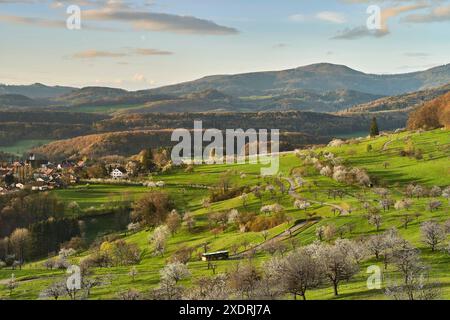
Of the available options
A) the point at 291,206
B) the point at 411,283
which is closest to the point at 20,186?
the point at 291,206

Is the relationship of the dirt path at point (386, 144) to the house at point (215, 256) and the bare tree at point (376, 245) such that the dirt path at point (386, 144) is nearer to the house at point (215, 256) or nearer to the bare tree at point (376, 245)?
the house at point (215, 256)

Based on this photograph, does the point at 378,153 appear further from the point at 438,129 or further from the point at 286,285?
the point at 286,285

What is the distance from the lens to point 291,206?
100312mm

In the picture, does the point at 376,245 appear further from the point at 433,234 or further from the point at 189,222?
the point at 189,222

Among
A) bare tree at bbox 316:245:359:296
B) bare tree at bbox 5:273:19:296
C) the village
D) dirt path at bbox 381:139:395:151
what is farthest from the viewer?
the village

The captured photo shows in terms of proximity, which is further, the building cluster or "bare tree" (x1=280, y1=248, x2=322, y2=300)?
the building cluster

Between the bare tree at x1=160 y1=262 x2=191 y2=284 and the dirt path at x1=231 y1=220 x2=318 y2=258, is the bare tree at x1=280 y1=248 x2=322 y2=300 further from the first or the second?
the dirt path at x1=231 y1=220 x2=318 y2=258

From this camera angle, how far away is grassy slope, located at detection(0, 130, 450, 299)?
186ft

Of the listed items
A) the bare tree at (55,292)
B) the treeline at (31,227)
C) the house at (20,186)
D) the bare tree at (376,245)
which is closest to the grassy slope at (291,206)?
the bare tree at (376,245)

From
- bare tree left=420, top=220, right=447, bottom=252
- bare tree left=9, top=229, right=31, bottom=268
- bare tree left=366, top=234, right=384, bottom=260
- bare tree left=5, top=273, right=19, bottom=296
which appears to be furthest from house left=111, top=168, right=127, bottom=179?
bare tree left=420, top=220, right=447, bottom=252

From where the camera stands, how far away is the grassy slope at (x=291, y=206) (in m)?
56.7

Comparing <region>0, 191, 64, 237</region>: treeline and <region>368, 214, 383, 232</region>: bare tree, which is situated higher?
<region>368, 214, 383, 232</region>: bare tree
